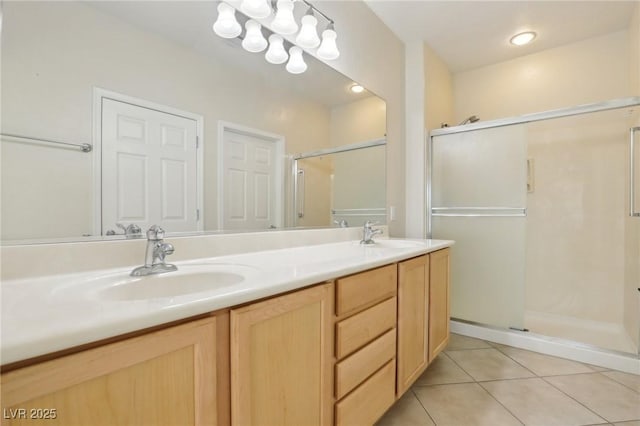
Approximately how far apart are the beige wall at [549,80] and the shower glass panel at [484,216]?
706 millimetres

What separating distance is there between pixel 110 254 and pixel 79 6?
2.50ft

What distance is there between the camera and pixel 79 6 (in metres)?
0.91

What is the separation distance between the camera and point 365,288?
1.14 meters

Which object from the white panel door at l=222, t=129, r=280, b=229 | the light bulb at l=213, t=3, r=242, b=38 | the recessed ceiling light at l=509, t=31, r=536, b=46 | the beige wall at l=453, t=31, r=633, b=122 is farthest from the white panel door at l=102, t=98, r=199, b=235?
the beige wall at l=453, t=31, r=633, b=122

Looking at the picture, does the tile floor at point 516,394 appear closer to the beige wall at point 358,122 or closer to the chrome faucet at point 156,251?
the chrome faucet at point 156,251

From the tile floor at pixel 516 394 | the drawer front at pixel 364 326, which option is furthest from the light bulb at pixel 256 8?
the tile floor at pixel 516 394

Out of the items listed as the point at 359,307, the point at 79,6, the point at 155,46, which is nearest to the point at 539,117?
the point at 359,307

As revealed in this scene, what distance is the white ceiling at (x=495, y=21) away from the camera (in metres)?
2.10

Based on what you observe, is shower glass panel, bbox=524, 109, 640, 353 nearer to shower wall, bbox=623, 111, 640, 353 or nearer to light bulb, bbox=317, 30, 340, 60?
shower wall, bbox=623, 111, 640, 353

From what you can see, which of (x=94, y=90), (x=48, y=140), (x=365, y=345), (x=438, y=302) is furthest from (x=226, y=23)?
(x=438, y=302)

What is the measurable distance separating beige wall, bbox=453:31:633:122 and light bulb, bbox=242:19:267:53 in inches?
95.9

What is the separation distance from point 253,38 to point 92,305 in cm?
131

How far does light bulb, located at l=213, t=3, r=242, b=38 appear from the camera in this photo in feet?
4.15

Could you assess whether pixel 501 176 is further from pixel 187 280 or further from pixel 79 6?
pixel 79 6
